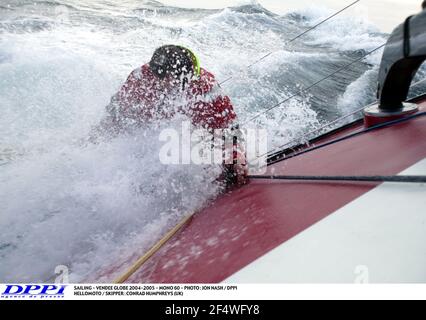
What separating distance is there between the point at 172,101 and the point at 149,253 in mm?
1408

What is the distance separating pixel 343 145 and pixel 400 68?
48 cm

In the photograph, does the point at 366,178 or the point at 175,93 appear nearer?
the point at 366,178

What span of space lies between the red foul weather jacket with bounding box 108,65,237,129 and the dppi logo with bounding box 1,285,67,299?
1.82 meters

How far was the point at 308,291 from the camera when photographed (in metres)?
0.77

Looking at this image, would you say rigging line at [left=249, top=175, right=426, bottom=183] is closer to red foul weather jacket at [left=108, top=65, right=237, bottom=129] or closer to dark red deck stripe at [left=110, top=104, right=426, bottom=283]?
dark red deck stripe at [left=110, top=104, right=426, bottom=283]

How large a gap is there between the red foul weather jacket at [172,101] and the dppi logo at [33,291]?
1823 millimetres

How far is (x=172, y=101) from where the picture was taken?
8.70ft

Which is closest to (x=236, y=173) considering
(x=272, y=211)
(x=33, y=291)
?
(x=272, y=211)

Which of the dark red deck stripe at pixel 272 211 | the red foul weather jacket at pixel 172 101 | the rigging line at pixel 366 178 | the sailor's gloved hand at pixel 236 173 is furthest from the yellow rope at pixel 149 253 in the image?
the red foul weather jacket at pixel 172 101

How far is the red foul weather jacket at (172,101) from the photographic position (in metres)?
2.59

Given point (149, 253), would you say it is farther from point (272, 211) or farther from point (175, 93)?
point (175, 93)

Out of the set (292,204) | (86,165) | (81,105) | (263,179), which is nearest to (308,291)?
(292,204)

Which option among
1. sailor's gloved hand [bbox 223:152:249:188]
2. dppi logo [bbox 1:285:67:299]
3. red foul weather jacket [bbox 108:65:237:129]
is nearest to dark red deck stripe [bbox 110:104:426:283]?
sailor's gloved hand [bbox 223:152:249:188]

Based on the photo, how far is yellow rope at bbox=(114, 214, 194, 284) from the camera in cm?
133
